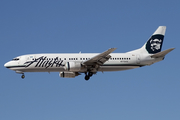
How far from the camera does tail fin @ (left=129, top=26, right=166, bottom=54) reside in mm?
57719

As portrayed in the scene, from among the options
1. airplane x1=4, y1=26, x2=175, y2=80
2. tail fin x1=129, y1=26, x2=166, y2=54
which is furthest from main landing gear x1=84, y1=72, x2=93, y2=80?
tail fin x1=129, y1=26, x2=166, y2=54

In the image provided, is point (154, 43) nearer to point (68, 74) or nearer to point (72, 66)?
point (72, 66)

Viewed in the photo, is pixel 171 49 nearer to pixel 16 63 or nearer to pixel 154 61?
pixel 154 61

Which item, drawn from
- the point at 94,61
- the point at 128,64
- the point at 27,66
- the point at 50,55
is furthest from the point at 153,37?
the point at 27,66

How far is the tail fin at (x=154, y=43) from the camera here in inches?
2272

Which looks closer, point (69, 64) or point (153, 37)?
point (69, 64)

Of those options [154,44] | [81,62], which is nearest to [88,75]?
[81,62]

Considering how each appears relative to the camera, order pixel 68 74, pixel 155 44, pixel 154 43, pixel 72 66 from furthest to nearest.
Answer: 1. pixel 68 74
2. pixel 154 43
3. pixel 155 44
4. pixel 72 66

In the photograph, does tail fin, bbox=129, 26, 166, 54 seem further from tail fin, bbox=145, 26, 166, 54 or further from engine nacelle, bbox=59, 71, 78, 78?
engine nacelle, bbox=59, 71, 78, 78

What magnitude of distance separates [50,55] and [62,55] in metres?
1.84

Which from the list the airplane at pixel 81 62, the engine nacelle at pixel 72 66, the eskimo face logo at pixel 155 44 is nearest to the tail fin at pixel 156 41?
the eskimo face logo at pixel 155 44

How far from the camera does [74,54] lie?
2186 inches

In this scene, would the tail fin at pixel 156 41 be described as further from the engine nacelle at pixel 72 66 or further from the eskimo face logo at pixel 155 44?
the engine nacelle at pixel 72 66

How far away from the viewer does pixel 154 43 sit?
58.4 m
